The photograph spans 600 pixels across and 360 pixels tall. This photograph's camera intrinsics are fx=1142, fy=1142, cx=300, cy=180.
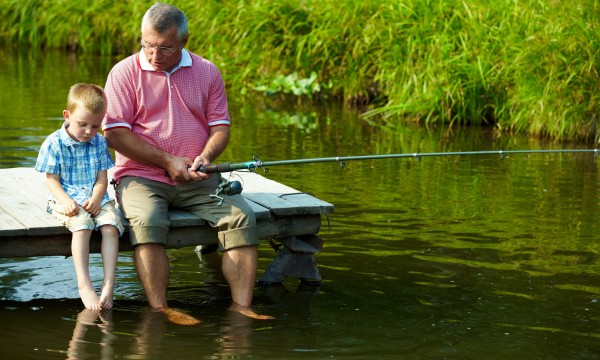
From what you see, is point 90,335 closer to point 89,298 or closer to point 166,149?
point 89,298

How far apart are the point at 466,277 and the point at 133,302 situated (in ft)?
5.80

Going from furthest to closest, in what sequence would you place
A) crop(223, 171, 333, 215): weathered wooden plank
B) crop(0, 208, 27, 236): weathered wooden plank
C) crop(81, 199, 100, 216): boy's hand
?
crop(223, 171, 333, 215): weathered wooden plank < crop(81, 199, 100, 216): boy's hand < crop(0, 208, 27, 236): weathered wooden plank

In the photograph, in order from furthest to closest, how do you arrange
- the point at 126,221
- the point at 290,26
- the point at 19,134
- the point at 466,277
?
the point at 290,26, the point at 19,134, the point at 466,277, the point at 126,221

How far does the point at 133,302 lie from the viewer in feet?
17.6

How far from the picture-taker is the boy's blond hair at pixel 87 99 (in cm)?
504

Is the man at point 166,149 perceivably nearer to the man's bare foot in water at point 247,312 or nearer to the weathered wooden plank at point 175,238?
the man's bare foot in water at point 247,312

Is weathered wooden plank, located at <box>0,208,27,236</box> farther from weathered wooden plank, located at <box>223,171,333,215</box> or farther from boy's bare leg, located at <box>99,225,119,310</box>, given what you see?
weathered wooden plank, located at <box>223,171,333,215</box>

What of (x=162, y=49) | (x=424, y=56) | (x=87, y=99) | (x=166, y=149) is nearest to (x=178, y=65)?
(x=162, y=49)

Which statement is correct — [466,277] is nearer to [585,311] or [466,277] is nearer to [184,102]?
[585,311]

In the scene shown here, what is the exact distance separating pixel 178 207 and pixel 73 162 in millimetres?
596

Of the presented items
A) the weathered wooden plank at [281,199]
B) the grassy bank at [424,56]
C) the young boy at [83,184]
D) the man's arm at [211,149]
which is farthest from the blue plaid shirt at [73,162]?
the grassy bank at [424,56]

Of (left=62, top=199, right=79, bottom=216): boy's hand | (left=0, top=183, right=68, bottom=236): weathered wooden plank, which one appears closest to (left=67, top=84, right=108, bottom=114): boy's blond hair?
(left=62, top=199, right=79, bottom=216): boy's hand

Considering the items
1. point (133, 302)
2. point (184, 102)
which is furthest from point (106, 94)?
point (133, 302)

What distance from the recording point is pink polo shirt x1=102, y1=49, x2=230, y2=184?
5.27 m
